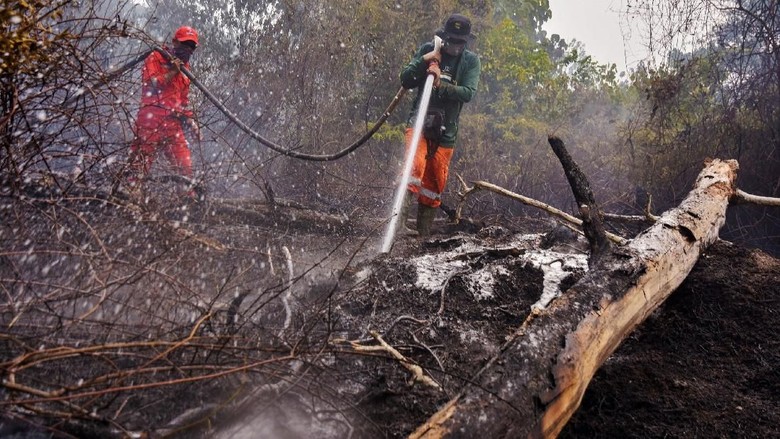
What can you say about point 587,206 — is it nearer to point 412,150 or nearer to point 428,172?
point 412,150

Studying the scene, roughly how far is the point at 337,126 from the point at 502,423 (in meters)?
6.93

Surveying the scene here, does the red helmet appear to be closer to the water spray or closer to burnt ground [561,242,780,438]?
the water spray

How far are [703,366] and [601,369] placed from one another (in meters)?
0.50

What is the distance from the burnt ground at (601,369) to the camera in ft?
6.14

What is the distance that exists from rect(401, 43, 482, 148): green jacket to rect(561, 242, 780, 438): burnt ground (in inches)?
103

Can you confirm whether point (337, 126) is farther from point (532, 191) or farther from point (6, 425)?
point (6, 425)

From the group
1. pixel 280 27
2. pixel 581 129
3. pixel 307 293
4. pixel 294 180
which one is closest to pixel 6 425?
pixel 307 293

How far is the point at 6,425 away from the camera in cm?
142

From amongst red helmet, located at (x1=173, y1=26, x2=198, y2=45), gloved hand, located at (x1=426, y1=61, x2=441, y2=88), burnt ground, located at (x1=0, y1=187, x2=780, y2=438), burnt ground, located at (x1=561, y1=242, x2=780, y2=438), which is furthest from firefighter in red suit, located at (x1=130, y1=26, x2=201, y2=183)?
burnt ground, located at (x1=561, y1=242, x2=780, y2=438)

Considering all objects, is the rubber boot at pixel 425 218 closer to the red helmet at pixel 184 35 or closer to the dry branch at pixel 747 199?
the dry branch at pixel 747 199

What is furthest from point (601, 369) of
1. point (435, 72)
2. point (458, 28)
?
point (458, 28)

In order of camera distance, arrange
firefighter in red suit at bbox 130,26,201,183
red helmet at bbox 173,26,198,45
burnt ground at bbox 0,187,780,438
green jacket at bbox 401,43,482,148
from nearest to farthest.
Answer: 1. burnt ground at bbox 0,187,780,438
2. firefighter in red suit at bbox 130,26,201,183
3. green jacket at bbox 401,43,482,148
4. red helmet at bbox 173,26,198,45

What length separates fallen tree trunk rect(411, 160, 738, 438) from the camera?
1455mm

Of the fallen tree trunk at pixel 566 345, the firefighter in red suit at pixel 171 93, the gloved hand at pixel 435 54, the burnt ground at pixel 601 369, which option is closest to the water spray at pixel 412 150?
the gloved hand at pixel 435 54
